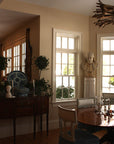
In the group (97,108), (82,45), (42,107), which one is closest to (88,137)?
(97,108)

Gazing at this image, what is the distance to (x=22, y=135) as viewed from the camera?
500 cm

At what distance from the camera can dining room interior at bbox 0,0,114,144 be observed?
4.57m

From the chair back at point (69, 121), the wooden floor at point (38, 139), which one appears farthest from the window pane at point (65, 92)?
the chair back at point (69, 121)

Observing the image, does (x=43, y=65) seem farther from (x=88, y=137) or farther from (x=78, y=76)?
(x=88, y=137)

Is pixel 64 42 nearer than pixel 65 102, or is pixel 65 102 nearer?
pixel 65 102

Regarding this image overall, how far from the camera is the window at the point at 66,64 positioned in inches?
230

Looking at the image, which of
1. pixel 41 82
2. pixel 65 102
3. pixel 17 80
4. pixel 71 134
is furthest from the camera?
pixel 65 102

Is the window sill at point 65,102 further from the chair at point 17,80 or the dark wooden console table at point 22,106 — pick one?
the chair at point 17,80

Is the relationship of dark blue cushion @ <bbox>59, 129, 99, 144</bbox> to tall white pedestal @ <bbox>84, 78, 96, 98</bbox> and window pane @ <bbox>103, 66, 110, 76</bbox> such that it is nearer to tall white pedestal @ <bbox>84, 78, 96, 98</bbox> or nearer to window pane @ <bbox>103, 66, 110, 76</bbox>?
tall white pedestal @ <bbox>84, 78, 96, 98</bbox>

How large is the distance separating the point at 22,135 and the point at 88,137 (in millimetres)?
2323

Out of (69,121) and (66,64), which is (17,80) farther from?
(69,121)

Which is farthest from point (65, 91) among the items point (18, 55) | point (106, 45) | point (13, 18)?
point (13, 18)

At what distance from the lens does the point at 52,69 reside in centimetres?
550

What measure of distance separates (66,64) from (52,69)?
0.68 m
